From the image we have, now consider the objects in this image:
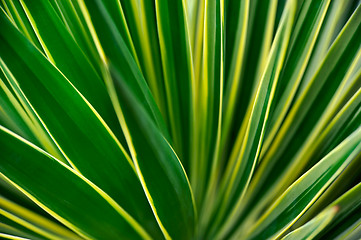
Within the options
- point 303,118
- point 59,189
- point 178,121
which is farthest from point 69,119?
point 303,118

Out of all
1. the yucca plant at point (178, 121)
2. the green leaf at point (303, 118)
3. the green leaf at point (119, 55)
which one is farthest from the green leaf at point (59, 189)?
the green leaf at point (303, 118)

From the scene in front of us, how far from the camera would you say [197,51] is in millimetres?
749

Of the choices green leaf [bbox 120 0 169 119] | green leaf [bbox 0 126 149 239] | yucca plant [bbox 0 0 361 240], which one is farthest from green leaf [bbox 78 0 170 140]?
green leaf [bbox 120 0 169 119]

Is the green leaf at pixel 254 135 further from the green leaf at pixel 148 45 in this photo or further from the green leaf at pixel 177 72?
the green leaf at pixel 148 45

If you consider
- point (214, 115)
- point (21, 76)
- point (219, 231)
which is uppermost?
point (21, 76)

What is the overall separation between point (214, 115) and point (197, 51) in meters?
0.17

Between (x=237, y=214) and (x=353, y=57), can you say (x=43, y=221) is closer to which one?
(x=237, y=214)

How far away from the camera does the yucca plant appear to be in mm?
453

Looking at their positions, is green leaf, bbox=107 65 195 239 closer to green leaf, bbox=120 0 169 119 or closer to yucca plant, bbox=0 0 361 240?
yucca plant, bbox=0 0 361 240

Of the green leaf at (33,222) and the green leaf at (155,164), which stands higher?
the green leaf at (155,164)

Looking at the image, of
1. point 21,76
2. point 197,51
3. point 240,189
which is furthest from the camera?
point 197,51

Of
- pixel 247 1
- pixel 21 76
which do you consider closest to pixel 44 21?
pixel 21 76

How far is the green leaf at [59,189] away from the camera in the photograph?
454 millimetres

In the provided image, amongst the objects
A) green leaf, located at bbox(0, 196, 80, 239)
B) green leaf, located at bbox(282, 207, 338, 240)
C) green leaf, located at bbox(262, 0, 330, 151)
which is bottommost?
green leaf, located at bbox(0, 196, 80, 239)
